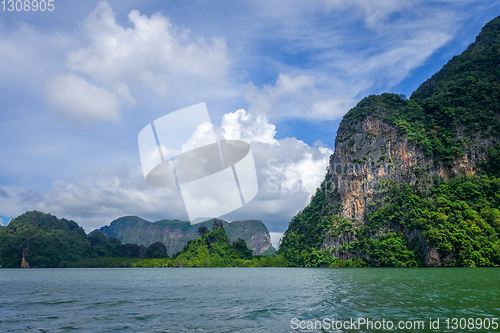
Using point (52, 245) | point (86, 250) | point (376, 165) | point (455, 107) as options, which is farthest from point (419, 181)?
point (52, 245)

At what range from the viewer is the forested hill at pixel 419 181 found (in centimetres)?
5453

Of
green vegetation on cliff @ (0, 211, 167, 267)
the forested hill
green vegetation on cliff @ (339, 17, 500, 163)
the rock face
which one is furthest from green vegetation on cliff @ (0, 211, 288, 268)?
green vegetation on cliff @ (339, 17, 500, 163)

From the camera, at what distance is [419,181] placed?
67688 mm

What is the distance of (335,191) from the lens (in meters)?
80.4

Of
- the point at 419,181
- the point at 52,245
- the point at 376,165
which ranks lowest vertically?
the point at 52,245

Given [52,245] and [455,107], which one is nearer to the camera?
[455,107]

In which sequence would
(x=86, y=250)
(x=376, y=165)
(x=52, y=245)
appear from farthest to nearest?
(x=86, y=250) → (x=52, y=245) → (x=376, y=165)

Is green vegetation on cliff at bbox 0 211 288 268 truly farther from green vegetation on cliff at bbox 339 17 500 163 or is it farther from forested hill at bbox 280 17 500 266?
green vegetation on cliff at bbox 339 17 500 163

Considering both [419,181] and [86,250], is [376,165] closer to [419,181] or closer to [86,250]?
[419,181]

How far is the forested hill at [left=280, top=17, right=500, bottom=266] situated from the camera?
54531 millimetres

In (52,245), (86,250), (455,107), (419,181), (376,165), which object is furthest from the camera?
(86,250)

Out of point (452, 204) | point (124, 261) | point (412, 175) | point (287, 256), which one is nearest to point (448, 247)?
point (452, 204)

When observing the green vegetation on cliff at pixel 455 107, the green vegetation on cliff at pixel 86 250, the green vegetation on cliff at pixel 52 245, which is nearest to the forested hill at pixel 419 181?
the green vegetation on cliff at pixel 455 107

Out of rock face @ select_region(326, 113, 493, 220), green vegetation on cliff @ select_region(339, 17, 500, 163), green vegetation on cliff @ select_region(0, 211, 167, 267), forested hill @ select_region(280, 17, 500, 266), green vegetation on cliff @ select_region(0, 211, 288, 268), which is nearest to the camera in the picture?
forested hill @ select_region(280, 17, 500, 266)
